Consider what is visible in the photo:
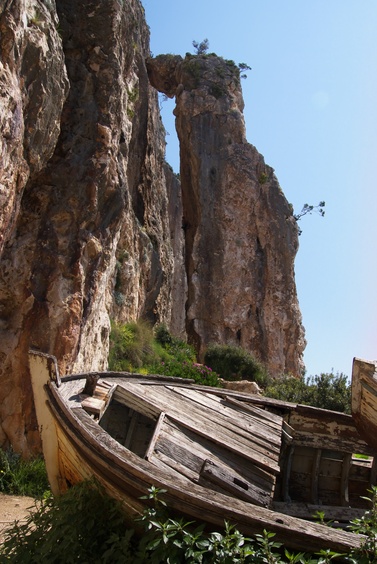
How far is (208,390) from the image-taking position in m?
5.95

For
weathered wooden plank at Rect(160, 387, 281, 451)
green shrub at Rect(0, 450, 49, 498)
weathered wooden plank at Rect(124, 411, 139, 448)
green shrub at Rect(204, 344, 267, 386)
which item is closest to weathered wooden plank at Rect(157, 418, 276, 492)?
weathered wooden plank at Rect(160, 387, 281, 451)

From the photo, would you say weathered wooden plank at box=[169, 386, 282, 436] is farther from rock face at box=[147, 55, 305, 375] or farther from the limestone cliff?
rock face at box=[147, 55, 305, 375]

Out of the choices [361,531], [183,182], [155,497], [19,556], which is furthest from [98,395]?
[183,182]

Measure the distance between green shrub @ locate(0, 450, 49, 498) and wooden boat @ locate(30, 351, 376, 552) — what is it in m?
3.17

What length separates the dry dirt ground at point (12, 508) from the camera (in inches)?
252

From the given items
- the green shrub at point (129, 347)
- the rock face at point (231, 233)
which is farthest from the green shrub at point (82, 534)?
the rock face at point (231, 233)

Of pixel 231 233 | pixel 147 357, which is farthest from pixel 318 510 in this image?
pixel 231 233

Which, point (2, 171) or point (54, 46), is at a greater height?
point (54, 46)

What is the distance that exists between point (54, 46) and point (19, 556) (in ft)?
28.5

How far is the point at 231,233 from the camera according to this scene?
76.8 feet

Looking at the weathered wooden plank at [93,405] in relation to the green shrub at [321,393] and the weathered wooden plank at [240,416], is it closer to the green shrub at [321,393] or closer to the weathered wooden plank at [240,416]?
the weathered wooden plank at [240,416]

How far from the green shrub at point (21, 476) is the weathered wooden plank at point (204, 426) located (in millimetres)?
3624

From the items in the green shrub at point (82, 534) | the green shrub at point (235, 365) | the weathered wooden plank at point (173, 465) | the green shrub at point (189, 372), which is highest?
the green shrub at point (235, 365)

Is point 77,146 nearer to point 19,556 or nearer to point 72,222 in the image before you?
point 72,222
